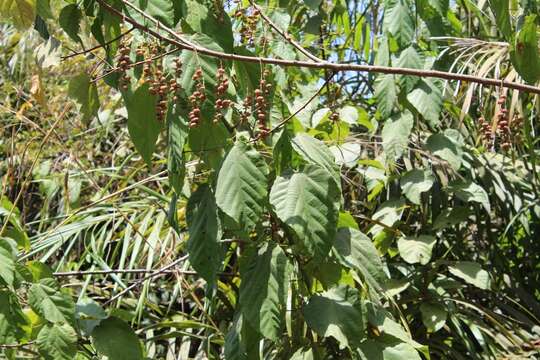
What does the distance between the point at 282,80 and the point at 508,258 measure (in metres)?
1.59

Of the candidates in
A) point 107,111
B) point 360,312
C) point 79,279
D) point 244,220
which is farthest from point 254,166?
point 107,111

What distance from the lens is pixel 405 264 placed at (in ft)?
9.20

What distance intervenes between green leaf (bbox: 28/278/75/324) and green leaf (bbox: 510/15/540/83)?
0.97 meters

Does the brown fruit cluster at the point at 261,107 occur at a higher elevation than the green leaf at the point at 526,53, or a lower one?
lower

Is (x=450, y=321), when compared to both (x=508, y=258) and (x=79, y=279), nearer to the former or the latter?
(x=508, y=258)

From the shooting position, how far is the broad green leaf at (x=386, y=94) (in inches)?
87.5

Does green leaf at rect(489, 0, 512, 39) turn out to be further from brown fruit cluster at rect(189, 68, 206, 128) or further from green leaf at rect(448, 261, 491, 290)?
green leaf at rect(448, 261, 491, 290)

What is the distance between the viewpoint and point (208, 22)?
1470 mm

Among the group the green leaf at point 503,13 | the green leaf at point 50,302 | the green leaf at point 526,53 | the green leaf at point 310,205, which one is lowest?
the green leaf at point 50,302

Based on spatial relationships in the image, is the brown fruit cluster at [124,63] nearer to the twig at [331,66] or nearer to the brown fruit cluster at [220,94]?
the twig at [331,66]

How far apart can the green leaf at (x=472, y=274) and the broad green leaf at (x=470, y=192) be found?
0.20 m

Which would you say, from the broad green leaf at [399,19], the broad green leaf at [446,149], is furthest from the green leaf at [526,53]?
the broad green leaf at [446,149]

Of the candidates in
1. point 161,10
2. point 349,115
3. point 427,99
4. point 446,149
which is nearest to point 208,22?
point 161,10

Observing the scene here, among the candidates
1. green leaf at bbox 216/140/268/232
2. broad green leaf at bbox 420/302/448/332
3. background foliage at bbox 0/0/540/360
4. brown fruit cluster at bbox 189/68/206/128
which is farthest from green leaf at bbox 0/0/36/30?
broad green leaf at bbox 420/302/448/332
